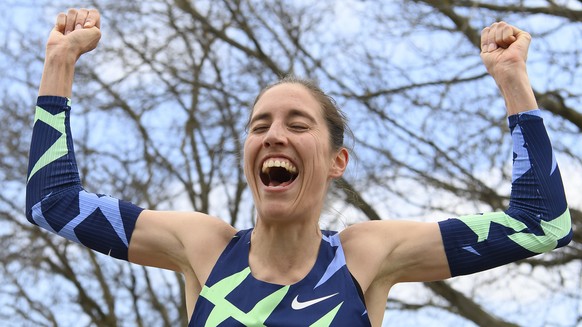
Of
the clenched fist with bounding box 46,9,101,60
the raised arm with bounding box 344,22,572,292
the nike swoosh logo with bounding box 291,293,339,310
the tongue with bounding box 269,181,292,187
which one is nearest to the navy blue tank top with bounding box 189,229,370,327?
the nike swoosh logo with bounding box 291,293,339,310

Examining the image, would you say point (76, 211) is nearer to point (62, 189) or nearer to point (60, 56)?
point (62, 189)

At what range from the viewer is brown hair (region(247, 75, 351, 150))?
3299 mm

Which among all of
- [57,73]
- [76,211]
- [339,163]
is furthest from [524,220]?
[57,73]

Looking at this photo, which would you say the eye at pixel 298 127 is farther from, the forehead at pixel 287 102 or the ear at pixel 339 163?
the ear at pixel 339 163

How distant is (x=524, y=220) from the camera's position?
293cm

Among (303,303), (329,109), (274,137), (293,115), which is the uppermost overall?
(329,109)

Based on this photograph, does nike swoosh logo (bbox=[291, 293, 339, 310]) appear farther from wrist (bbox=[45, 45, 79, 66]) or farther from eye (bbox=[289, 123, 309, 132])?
wrist (bbox=[45, 45, 79, 66])

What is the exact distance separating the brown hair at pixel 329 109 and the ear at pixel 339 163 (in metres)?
0.03

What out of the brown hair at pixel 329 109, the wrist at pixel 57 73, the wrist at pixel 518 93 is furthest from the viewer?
the brown hair at pixel 329 109

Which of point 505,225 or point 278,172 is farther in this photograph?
point 278,172

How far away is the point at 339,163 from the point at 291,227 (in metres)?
0.38

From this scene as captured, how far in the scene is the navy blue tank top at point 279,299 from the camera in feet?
9.33

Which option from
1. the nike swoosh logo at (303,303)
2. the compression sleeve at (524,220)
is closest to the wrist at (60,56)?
the nike swoosh logo at (303,303)

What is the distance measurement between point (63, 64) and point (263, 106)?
67 cm
